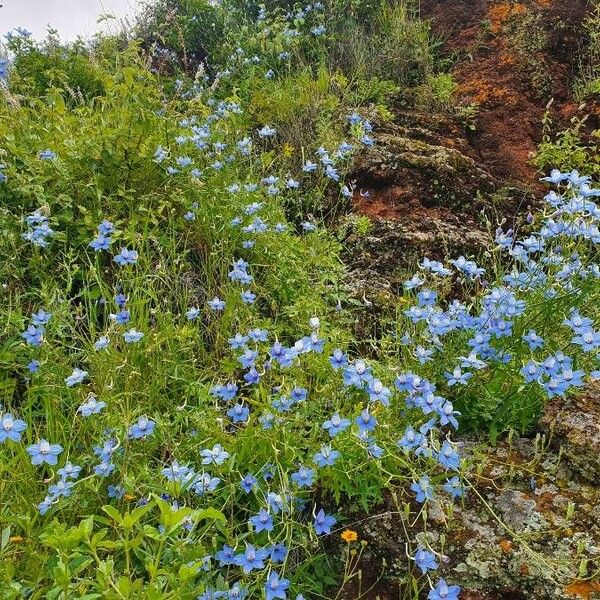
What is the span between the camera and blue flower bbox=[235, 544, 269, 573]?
1597 mm

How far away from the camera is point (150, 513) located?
1844mm

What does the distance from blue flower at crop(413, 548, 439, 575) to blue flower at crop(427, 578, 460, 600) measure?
0.06 metres

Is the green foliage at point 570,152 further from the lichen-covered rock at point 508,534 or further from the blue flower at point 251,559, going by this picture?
the blue flower at point 251,559

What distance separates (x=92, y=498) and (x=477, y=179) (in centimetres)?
275

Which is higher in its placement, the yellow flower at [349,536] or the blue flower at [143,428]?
the blue flower at [143,428]

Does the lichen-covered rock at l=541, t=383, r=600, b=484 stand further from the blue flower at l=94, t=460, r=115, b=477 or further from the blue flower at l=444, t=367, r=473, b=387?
the blue flower at l=94, t=460, r=115, b=477

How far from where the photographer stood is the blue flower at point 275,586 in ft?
5.13

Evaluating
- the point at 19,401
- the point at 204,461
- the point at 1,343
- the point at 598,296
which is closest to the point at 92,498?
the point at 204,461

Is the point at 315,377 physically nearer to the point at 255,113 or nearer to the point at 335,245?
the point at 335,245

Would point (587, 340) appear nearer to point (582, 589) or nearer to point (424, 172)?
point (582, 589)

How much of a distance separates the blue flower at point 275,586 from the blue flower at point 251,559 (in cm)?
4

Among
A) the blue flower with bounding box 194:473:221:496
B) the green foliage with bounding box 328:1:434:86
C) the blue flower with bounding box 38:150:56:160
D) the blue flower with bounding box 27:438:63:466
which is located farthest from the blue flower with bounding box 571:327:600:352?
the green foliage with bounding box 328:1:434:86

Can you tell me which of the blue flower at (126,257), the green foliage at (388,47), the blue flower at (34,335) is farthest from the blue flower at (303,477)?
the green foliage at (388,47)

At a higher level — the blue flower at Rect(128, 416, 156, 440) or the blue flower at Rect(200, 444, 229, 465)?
the blue flower at Rect(128, 416, 156, 440)
